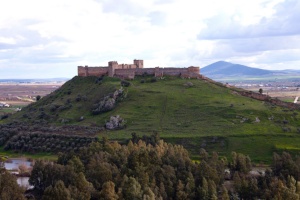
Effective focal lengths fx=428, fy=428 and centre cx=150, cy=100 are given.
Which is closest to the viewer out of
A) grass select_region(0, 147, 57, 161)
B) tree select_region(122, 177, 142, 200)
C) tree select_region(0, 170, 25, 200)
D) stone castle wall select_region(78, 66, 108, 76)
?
tree select_region(0, 170, 25, 200)

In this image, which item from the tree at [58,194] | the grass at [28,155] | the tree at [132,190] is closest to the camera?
the tree at [58,194]

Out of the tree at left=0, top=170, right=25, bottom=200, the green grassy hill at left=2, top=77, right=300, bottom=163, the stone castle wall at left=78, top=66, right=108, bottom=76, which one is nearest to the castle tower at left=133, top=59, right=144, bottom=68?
the stone castle wall at left=78, top=66, right=108, bottom=76

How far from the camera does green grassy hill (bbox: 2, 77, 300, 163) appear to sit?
388ft

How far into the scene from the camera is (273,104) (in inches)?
5630

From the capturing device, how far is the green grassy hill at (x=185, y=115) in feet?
388

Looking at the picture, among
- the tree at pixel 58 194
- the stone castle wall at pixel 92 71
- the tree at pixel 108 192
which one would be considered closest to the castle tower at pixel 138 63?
the stone castle wall at pixel 92 71

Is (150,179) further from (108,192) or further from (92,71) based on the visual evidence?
(92,71)

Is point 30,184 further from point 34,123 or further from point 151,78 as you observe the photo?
point 151,78

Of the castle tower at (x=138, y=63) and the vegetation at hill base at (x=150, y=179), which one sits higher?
the castle tower at (x=138, y=63)

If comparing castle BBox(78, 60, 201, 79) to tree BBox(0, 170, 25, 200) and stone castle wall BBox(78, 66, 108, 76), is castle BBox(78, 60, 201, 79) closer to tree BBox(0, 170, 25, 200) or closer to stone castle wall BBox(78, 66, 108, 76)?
stone castle wall BBox(78, 66, 108, 76)

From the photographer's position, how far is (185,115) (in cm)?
13812

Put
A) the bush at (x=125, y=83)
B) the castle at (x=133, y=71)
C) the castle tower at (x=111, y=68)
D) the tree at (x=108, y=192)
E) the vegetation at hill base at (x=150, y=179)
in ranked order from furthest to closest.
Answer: the castle tower at (x=111, y=68) → the castle at (x=133, y=71) → the bush at (x=125, y=83) → the vegetation at hill base at (x=150, y=179) → the tree at (x=108, y=192)

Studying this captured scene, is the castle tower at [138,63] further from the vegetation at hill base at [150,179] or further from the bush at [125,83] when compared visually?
the vegetation at hill base at [150,179]

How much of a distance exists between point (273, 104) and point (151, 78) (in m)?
48.3
